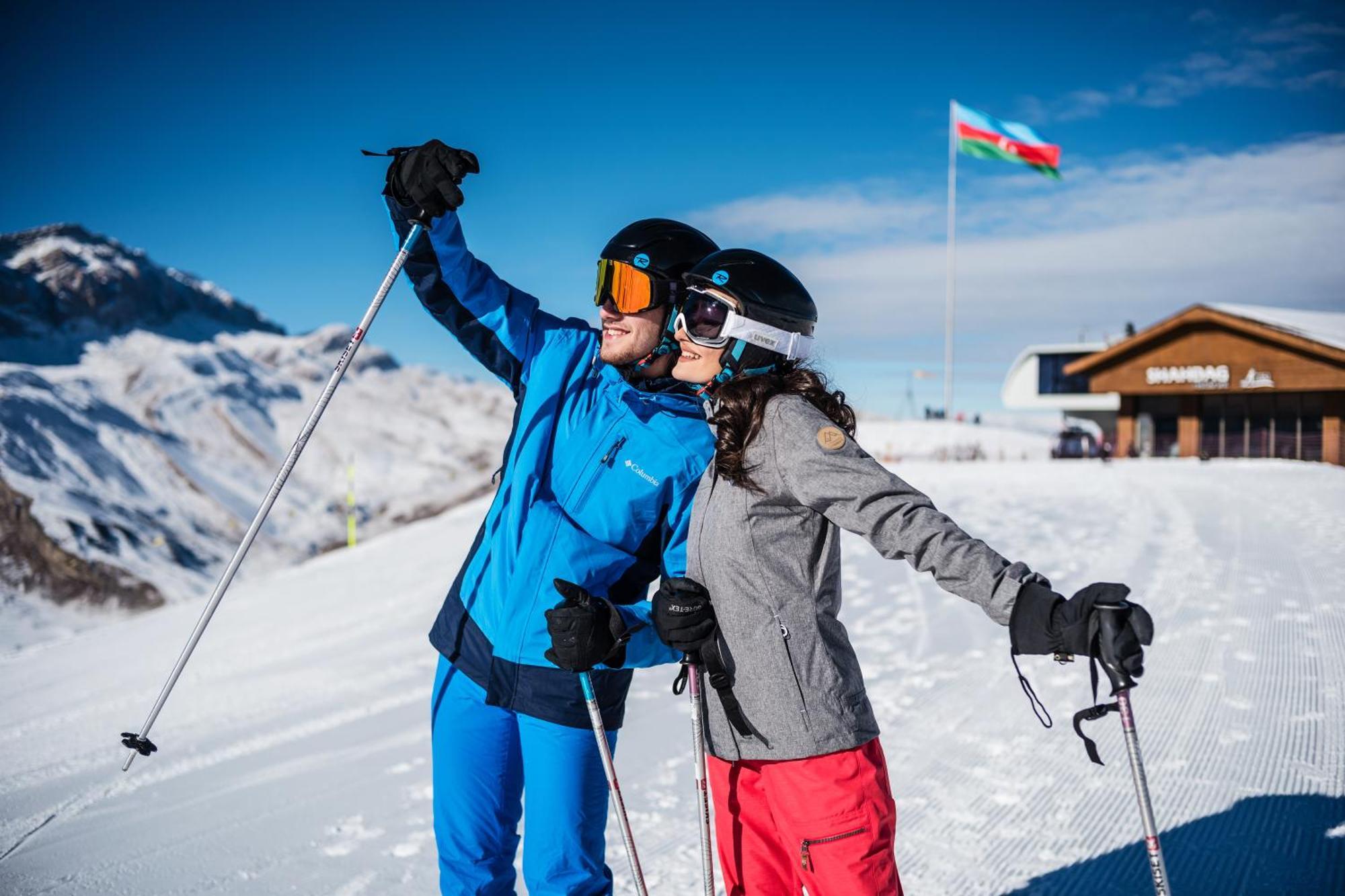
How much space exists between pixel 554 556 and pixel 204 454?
24233 millimetres

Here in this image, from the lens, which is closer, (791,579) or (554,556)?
(791,579)

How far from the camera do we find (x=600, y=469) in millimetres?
2260

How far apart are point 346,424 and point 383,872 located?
2774 centimetres

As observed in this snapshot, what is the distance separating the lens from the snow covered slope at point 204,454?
15.1 meters

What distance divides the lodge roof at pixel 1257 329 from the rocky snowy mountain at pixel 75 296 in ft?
111

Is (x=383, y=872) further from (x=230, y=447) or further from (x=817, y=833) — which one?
(x=230, y=447)

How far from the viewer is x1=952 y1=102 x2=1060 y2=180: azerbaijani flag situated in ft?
89.6

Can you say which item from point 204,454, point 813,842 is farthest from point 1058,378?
point 813,842

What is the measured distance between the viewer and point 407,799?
4.07 meters

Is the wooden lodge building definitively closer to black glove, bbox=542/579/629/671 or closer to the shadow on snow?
the shadow on snow

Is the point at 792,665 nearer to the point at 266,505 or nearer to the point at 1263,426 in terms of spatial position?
the point at 266,505

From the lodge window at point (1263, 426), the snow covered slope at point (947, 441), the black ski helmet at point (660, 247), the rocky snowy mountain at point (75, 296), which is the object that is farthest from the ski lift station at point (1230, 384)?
the rocky snowy mountain at point (75, 296)

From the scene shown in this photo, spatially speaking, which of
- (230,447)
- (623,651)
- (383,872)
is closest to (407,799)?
(383,872)

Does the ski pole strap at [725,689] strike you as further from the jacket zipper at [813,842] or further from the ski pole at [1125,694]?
the ski pole at [1125,694]
